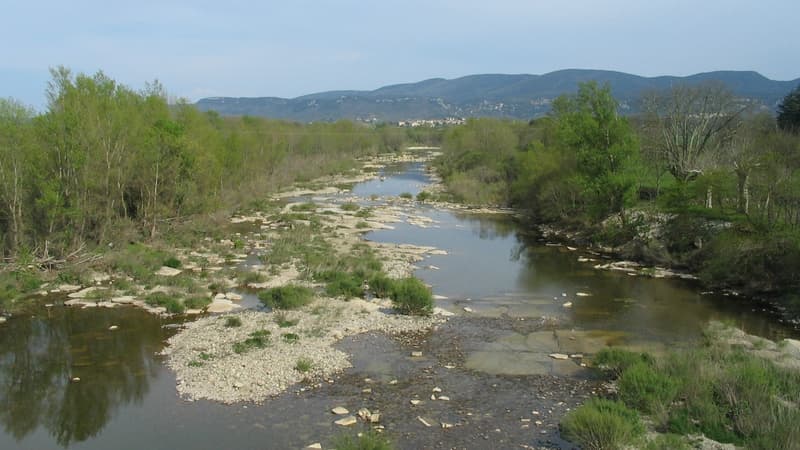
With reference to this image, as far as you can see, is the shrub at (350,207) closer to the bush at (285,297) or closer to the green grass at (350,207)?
the green grass at (350,207)

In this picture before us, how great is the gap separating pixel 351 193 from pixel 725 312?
44949 mm

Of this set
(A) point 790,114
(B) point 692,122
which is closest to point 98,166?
(B) point 692,122

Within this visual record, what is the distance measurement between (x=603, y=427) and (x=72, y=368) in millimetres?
14583

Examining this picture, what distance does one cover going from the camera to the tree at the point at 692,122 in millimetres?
41250

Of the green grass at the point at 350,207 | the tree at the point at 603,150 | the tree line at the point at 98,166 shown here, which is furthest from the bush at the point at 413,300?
the green grass at the point at 350,207

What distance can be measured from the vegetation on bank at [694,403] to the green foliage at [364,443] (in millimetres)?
4060

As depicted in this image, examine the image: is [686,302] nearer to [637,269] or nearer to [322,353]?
[637,269]

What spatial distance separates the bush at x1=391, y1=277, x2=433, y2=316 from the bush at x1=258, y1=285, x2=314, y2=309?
3565mm


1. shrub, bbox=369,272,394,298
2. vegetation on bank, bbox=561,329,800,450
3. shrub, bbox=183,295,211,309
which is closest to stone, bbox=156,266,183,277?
shrub, bbox=183,295,211,309

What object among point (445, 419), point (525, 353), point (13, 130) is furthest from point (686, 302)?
point (13, 130)

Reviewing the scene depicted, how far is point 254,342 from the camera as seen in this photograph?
59.6 feet

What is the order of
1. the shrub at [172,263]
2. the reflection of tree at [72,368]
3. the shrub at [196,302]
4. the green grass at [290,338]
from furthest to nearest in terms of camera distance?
the shrub at [172,263] → the shrub at [196,302] → the green grass at [290,338] → the reflection of tree at [72,368]

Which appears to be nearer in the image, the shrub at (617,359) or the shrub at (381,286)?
the shrub at (617,359)

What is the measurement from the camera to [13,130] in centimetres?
2394
